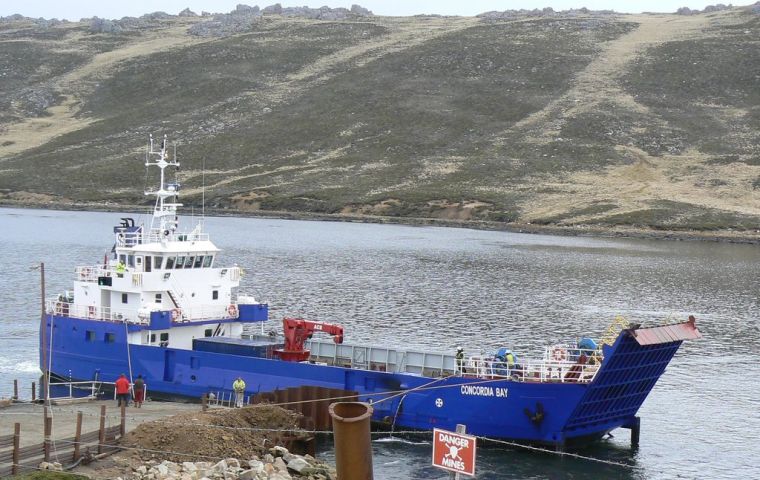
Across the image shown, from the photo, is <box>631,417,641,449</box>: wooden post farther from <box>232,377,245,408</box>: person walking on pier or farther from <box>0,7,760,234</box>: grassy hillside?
<box>0,7,760,234</box>: grassy hillside

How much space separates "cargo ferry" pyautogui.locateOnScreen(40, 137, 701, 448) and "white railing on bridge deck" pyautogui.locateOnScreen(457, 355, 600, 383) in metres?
0.07

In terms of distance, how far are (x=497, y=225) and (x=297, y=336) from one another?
100282 mm

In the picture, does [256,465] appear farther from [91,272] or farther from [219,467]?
[91,272]

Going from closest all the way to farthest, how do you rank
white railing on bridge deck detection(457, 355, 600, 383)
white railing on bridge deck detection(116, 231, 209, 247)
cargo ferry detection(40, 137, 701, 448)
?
white railing on bridge deck detection(457, 355, 600, 383) → cargo ferry detection(40, 137, 701, 448) → white railing on bridge deck detection(116, 231, 209, 247)

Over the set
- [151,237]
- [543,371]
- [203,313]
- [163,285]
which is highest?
[151,237]

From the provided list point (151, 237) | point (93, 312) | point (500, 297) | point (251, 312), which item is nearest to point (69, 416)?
point (93, 312)

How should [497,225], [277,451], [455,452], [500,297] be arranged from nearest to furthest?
[455,452]
[277,451]
[500,297]
[497,225]

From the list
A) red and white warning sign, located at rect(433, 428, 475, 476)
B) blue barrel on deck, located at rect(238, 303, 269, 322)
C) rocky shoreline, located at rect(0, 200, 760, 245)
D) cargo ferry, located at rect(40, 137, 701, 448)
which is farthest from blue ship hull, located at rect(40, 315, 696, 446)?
rocky shoreline, located at rect(0, 200, 760, 245)

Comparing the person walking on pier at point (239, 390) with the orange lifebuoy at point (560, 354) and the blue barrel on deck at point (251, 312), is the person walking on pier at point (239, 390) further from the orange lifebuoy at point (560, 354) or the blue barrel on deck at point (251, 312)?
the orange lifebuoy at point (560, 354)

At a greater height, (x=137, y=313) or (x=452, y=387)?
(x=137, y=313)

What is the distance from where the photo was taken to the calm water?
39.4 metres

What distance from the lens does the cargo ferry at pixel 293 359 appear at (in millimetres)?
36375

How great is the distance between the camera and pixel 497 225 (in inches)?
5507

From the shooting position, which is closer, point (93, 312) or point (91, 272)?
point (93, 312)
